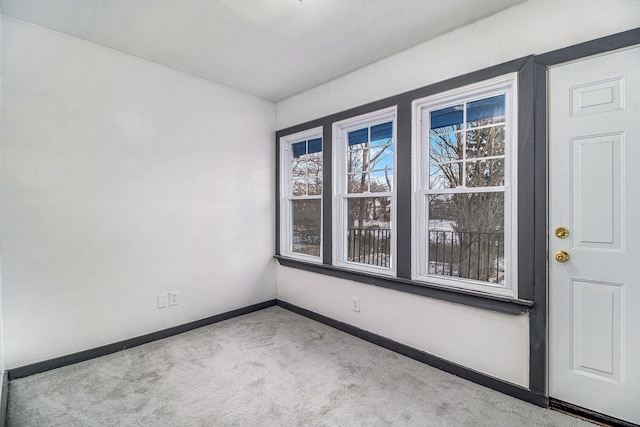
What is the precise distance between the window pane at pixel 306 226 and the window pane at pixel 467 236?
140 centimetres

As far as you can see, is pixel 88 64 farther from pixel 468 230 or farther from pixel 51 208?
pixel 468 230

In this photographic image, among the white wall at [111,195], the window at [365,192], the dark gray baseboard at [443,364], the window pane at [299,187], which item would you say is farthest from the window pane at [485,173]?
the white wall at [111,195]

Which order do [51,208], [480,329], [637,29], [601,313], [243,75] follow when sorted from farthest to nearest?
1. [243,75]
2. [51,208]
3. [480,329]
4. [601,313]
5. [637,29]

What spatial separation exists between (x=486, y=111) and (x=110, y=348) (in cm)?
366

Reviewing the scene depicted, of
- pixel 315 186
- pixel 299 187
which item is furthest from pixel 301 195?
pixel 315 186

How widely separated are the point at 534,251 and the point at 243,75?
9.89ft

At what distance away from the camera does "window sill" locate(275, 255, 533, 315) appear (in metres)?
1.97

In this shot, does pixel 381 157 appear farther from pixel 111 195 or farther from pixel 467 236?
pixel 111 195

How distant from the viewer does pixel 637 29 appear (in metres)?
1.61

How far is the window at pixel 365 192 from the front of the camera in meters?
2.80

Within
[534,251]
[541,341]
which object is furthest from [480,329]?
[534,251]

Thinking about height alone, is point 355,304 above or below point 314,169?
below

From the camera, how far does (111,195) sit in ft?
8.38

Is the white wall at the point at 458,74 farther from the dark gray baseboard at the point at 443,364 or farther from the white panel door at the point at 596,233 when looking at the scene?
the white panel door at the point at 596,233
